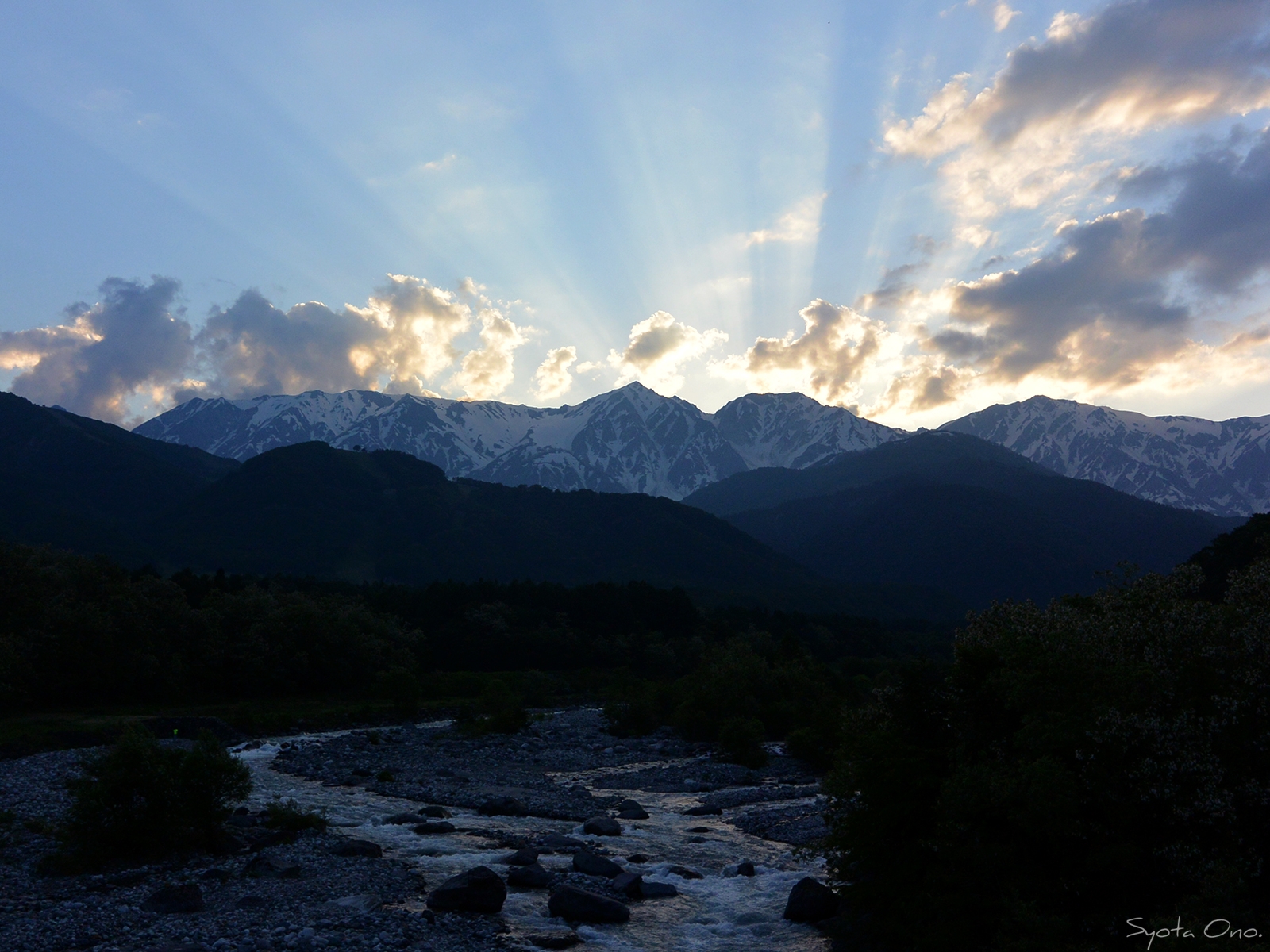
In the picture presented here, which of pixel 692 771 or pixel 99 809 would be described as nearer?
pixel 99 809

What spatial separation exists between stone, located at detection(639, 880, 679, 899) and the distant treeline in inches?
2115

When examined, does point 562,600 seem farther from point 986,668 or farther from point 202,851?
point 986,668

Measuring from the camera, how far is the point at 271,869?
1135 inches

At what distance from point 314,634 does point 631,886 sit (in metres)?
75.0

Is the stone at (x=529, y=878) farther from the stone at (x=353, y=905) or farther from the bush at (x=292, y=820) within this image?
the bush at (x=292, y=820)

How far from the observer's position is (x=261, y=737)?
71.1 m

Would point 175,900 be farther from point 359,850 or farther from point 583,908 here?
point 583,908

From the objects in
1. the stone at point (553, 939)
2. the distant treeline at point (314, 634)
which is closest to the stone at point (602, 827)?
the stone at point (553, 939)

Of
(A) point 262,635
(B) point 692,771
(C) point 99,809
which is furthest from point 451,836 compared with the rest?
(A) point 262,635

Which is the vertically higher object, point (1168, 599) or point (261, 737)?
point (1168, 599)

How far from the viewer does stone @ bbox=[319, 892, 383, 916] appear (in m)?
25.1

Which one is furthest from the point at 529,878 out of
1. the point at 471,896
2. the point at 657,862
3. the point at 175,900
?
the point at 175,900

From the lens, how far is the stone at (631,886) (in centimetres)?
2888

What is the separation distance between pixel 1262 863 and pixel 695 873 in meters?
19.4
